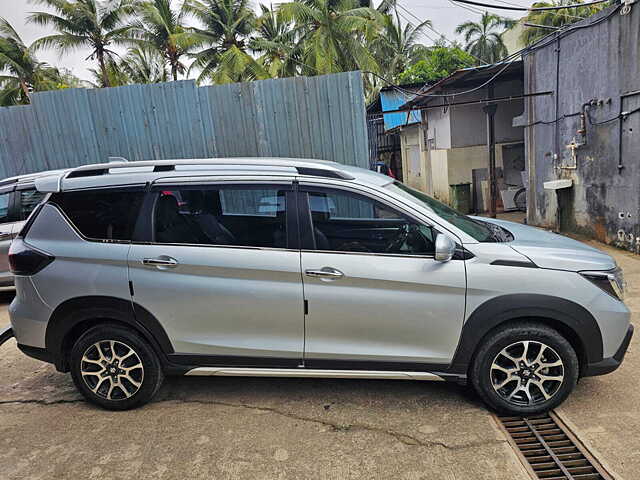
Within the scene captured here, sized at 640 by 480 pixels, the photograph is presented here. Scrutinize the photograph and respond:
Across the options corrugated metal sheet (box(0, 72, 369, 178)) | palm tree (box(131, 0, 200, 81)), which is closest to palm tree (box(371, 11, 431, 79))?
palm tree (box(131, 0, 200, 81))

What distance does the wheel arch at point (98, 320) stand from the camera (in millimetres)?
3547

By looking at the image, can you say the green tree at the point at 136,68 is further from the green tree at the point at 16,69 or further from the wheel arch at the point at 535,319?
the wheel arch at the point at 535,319

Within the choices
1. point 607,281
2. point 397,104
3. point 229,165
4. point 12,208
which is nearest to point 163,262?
point 229,165

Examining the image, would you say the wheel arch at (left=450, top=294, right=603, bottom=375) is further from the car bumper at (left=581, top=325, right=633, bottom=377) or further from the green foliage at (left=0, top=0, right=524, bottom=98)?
the green foliage at (left=0, top=0, right=524, bottom=98)

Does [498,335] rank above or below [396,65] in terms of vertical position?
below

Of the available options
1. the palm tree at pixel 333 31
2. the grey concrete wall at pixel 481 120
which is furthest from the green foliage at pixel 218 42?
the grey concrete wall at pixel 481 120

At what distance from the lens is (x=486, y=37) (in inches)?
1373

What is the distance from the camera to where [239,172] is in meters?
3.56

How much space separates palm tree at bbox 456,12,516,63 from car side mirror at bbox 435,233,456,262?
3362 centimetres

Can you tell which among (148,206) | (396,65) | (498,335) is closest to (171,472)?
(148,206)

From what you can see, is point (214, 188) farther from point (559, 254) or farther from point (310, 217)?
point (559, 254)

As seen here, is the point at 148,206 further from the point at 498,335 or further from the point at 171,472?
the point at 498,335

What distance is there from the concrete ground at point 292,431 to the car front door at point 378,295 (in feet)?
1.38

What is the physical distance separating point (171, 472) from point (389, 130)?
65.2 ft
